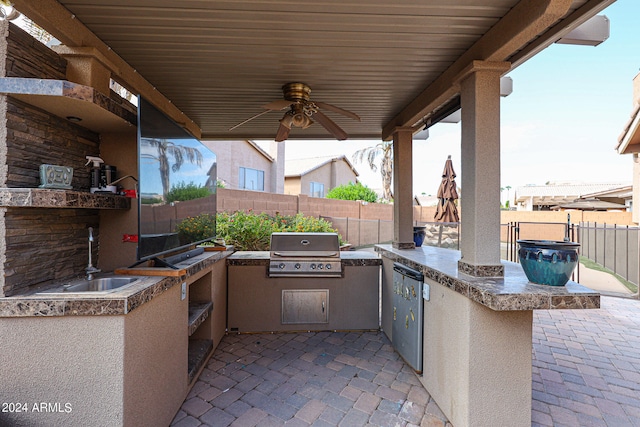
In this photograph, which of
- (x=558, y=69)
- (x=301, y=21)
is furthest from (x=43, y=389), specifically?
(x=558, y=69)

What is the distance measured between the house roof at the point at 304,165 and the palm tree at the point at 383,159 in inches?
63.4

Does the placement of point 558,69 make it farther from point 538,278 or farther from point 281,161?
point 538,278

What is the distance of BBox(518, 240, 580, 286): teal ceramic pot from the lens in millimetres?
1757

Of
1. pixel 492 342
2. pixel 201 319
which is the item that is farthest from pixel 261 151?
pixel 492 342

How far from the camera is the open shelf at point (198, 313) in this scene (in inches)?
93.5

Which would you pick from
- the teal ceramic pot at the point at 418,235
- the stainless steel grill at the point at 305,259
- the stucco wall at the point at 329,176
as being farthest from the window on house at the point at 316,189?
the stainless steel grill at the point at 305,259

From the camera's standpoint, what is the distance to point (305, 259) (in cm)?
334

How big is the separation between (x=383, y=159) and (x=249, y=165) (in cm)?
682

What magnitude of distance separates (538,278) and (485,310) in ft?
1.26

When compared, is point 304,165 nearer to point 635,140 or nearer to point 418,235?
point 635,140

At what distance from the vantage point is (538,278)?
1.86 m

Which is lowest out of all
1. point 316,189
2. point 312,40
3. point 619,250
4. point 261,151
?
point 619,250

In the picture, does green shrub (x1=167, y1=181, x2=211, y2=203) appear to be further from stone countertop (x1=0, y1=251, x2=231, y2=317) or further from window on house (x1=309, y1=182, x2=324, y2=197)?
window on house (x1=309, y1=182, x2=324, y2=197)

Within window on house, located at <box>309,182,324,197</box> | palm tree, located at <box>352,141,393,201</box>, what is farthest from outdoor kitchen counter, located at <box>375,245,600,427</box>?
window on house, located at <box>309,182,324,197</box>
